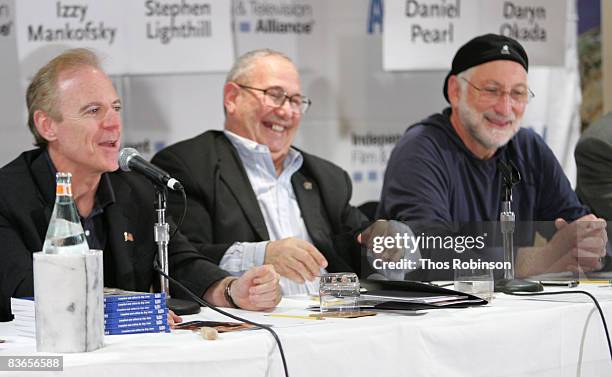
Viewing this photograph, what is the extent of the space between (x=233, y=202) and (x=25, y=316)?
1581 millimetres

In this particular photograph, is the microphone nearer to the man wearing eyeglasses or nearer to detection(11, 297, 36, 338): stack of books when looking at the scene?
detection(11, 297, 36, 338): stack of books

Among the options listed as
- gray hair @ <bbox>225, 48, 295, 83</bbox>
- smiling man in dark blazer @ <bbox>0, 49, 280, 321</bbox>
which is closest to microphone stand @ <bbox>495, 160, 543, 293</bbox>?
smiling man in dark blazer @ <bbox>0, 49, 280, 321</bbox>

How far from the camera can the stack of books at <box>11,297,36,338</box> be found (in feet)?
6.71

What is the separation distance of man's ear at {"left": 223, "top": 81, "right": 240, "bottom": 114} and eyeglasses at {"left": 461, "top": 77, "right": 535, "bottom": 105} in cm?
96

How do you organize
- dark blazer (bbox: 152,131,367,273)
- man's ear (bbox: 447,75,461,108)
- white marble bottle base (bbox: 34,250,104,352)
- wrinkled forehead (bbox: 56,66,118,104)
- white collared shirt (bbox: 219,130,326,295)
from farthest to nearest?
man's ear (bbox: 447,75,461,108) → white collared shirt (bbox: 219,130,326,295) → dark blazer (bbox: 152,131,367,273) → wrinkled forehead (bbox: 56,66,118,104) → white marble bottle base (bbox: 34,250,104,352)

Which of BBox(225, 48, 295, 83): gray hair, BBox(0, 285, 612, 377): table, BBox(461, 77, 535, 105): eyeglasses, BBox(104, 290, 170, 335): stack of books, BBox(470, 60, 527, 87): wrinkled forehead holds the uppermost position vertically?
BBox(225, 48, 295, 83): gray hair

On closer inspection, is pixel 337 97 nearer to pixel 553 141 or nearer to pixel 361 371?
pixel 553 141

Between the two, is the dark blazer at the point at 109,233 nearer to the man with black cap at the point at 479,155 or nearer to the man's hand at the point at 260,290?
the man's hand at the point at 260,290

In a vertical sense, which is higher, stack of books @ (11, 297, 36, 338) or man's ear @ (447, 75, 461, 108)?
man's ear @ (447, 75, 461, 108)

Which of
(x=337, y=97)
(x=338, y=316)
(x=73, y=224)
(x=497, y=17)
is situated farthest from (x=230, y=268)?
(x=497, y=17)

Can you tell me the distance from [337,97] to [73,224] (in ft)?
10.0

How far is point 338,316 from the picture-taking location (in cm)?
235

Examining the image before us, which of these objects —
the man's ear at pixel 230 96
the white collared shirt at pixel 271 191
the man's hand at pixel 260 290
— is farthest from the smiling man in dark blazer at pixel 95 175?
the man's ear at pixel 230 96

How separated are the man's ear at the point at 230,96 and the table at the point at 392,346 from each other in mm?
1313
